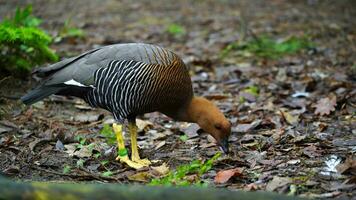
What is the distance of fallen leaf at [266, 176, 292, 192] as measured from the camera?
4.70 metres

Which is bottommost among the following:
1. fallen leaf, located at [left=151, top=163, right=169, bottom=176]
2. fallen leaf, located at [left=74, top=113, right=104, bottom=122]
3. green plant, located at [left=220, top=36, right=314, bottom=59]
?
green plant, located at [left=220, top=36, right=314, bottom=59]

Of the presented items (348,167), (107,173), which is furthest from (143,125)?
(348,167)

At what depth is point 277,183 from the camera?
15.7 ft

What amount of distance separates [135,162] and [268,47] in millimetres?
5579

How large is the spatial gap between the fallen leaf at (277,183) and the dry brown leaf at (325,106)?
2559 millimetres

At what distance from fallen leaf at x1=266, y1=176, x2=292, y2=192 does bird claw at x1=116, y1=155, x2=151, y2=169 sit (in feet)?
4.52

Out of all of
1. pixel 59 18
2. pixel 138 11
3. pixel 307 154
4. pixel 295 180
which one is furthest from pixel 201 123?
pixel 138 11

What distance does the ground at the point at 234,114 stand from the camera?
5.36 m

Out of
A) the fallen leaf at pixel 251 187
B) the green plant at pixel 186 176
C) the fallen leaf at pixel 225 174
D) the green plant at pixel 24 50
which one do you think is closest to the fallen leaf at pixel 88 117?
the green plant at pixel 24 50

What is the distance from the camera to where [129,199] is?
12.1 ft

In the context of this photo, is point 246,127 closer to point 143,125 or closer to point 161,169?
point 143,125

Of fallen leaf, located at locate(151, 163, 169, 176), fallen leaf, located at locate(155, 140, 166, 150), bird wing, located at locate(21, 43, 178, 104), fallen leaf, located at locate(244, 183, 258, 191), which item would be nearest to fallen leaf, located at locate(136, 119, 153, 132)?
fallen leaf, located at locate(155, 140, 166, 150)

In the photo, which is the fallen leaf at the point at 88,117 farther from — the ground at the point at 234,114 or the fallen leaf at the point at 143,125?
the fallen leaf at the point at 143,125

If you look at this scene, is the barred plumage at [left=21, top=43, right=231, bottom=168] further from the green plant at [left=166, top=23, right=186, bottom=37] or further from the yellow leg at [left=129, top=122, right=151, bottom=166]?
the green plant at [left=166, top=23, right=186, bottom=37]
